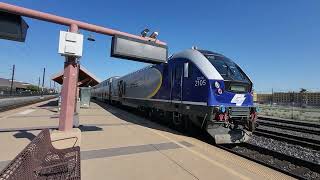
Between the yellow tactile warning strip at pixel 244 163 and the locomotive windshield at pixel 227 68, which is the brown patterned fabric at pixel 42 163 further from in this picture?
the locomotive windshield at pixel 227 68

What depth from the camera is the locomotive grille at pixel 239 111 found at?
8.97 meters

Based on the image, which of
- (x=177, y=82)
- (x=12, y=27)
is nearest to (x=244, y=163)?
(x=177, y=82)

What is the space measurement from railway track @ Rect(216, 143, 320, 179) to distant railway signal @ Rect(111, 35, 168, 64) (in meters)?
3.74

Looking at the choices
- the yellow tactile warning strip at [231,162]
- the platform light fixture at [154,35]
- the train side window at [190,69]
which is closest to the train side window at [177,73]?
the train side window at [190,69]

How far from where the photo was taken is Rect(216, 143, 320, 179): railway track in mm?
6297

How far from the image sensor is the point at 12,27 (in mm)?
6395

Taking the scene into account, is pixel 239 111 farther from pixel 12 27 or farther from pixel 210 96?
pixel 12 27

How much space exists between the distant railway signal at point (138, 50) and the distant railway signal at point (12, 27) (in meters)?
2.33

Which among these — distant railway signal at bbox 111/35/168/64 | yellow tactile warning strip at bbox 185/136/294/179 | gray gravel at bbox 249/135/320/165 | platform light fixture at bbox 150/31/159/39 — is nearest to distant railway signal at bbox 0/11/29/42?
distant railway signal at bbox 111/35/168/64

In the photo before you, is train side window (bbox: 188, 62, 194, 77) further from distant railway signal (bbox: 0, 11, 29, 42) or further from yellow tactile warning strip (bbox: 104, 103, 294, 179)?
distant railway signal (bbox: 0, 11, 29, 42)

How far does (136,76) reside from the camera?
1820 centimetres

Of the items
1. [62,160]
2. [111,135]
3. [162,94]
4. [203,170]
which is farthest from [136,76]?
[62,160]

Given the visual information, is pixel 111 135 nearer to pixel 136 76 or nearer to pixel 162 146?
pixel 162 146

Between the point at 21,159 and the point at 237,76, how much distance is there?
26.4 ft
